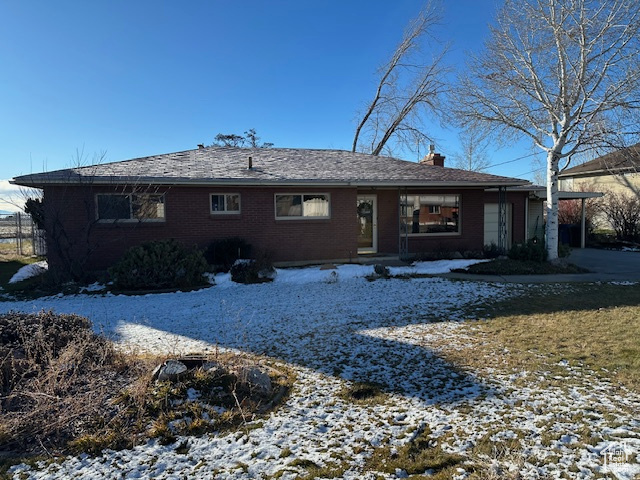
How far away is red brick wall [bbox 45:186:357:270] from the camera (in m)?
11.0

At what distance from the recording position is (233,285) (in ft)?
33.9

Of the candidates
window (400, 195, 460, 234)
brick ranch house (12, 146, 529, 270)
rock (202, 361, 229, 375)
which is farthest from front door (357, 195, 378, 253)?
rock (202, 361, 229, 375)

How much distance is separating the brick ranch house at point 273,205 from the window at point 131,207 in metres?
0.03

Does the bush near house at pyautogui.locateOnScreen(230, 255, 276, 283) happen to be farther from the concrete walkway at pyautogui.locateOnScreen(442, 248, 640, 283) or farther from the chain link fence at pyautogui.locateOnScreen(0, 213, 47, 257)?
the chain link fence at pyautogui.locateOnScreen(0, 213, 47, 257)

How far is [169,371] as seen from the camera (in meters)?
4.12

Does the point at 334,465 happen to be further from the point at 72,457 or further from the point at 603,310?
the point at 603,310

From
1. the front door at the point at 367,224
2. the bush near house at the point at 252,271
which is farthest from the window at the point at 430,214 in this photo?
the bush near house at the point at 252,271

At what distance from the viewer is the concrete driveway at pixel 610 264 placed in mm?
11273

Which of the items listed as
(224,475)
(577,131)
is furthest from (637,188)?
(224,475)

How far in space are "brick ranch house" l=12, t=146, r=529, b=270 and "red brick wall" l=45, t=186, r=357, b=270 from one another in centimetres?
3

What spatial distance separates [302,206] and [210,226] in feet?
10.0

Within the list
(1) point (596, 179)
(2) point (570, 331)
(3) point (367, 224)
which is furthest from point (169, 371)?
(1) point (596, 179)

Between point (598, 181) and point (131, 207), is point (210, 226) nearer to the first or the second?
point (131, 207)

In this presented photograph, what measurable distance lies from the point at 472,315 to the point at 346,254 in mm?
6431
